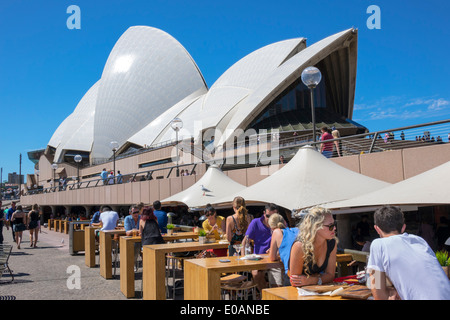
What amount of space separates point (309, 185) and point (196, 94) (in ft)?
136

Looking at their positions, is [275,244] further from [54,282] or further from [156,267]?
[54,282]

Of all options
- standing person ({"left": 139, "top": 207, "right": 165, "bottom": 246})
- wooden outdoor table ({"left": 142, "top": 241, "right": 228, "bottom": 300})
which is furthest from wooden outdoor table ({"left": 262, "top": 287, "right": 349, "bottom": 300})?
standing person ({"left": 139, "top": 207, "right": 165, "bottom": 246})

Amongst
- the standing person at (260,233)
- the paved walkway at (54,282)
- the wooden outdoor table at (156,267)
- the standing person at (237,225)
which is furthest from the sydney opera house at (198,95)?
the standing person at (260,233)

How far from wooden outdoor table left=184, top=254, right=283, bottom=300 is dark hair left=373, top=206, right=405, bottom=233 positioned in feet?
5.82

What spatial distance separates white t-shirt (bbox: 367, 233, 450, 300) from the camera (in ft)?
7.41

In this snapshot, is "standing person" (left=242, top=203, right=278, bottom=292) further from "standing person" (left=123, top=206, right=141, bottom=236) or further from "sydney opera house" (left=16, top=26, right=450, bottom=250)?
"standing person" (left=123, top=206, right=141, bottom=236)

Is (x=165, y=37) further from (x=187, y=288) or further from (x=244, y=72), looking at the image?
(x=187, y=288)

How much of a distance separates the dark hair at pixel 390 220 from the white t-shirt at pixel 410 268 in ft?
0.32

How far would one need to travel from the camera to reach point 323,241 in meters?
3.17

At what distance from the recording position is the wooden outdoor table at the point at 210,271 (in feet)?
12.4

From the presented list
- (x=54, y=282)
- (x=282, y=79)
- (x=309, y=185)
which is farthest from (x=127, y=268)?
(x=282, y=79)

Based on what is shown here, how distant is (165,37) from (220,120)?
2096 centimetres

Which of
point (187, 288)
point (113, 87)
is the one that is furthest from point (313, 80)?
point (113, 87)
